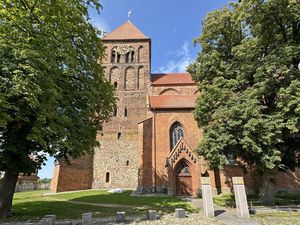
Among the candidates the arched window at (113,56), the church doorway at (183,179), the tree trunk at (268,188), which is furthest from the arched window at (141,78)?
the tree trunk at (268,188)

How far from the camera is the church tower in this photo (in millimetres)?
29844

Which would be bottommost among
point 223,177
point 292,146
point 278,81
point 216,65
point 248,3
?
point 223,177

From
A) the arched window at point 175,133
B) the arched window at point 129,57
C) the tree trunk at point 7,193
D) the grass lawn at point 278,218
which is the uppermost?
the arched window at point 129,57

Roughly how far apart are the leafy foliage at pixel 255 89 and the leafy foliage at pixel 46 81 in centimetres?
785

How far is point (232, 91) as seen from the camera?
1669 centimetres

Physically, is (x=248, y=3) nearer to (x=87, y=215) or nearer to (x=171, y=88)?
(x=87, y=215)

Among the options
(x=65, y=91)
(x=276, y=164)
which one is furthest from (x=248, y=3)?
(x=65, y=91)

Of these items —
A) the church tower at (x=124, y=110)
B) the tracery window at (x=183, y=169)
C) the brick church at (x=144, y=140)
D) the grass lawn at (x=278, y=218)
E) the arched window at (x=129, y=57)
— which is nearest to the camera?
the grass lawn at (x=278, y=218)

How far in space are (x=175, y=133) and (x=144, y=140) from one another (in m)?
3.54

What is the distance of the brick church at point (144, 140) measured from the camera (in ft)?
75.4

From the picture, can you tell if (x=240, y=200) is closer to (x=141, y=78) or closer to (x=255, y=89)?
(x=255, y=89)

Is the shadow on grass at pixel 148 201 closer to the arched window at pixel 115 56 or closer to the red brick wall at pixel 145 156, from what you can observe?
the red brick wall at pixel 145 156

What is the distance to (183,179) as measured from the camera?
75.5 ft

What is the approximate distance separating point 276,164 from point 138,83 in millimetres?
22986
